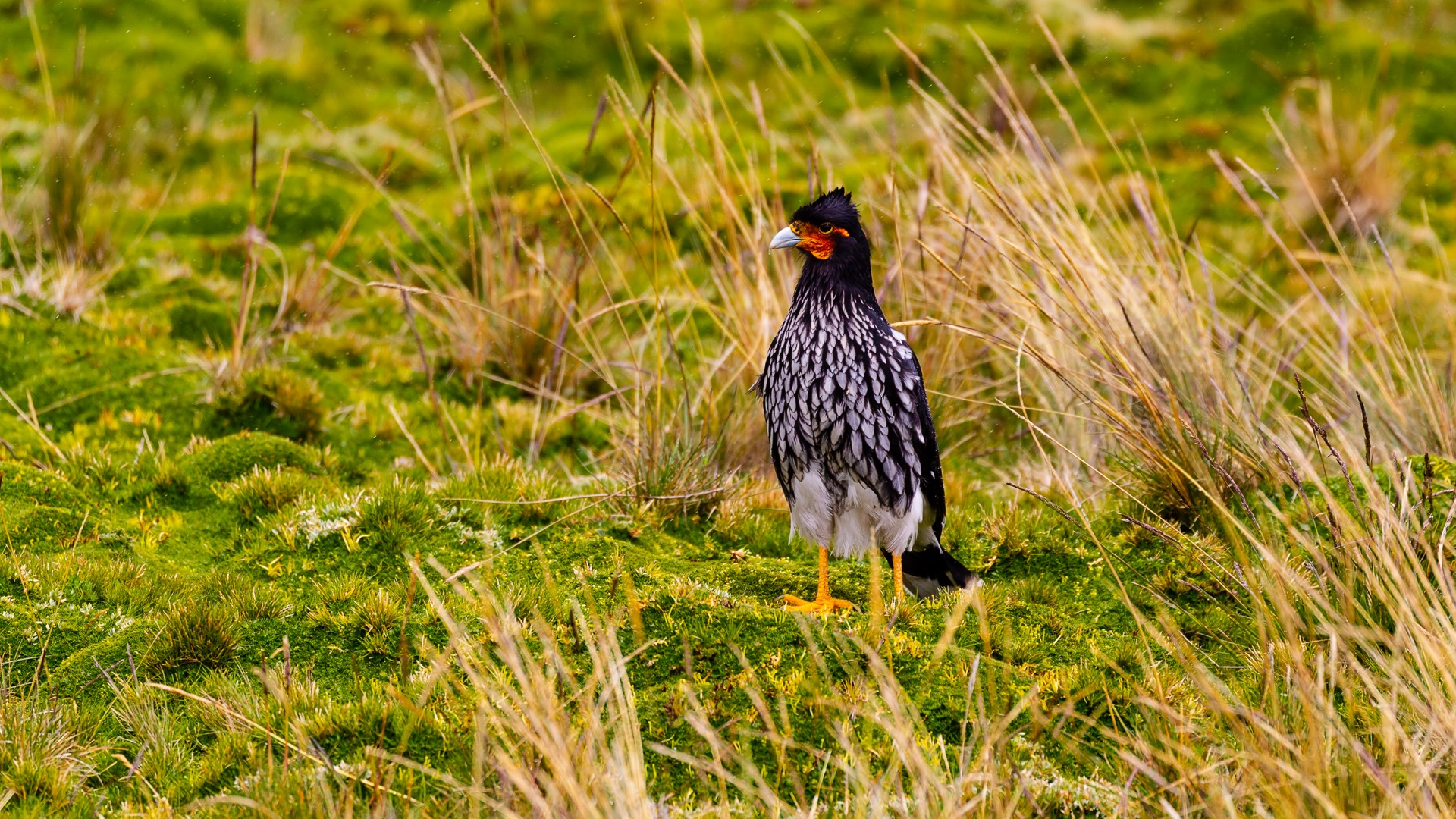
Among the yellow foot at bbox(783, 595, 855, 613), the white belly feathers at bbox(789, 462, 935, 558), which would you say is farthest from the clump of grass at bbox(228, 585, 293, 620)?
the white belly feathers at bbox(789, 462, 935, 558)

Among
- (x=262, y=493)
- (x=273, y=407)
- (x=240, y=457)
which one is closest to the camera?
(x=262, y=493)

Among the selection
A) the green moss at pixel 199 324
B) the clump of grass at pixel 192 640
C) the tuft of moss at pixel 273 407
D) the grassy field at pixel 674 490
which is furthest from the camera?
the green moss at pixel 199 324

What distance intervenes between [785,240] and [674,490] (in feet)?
4.89

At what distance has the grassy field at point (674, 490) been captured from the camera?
11.0 feet

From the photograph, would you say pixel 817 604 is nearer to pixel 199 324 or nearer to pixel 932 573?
pixel 932 573

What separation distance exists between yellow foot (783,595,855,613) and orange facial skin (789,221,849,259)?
135 centimetres

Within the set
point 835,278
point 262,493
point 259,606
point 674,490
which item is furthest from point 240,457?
point 835,278

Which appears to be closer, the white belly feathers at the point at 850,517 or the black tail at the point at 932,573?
the white belly feathers at the point at 850,517

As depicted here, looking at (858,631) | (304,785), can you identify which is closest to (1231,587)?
(858,631)

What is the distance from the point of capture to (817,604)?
4.49 metres

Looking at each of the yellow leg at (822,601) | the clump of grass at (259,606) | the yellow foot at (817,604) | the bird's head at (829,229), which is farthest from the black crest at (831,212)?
the clump of grass at (259,606)

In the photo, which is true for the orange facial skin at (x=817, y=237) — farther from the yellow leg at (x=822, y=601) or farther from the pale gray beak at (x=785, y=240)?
the yellow leg at (x=822, y=601)

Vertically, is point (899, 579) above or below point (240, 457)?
above

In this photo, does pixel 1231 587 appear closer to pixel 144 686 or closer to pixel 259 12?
pixel 144 686
